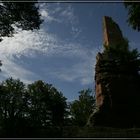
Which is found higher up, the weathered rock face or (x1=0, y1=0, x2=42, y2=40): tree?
(x1=0, y1=0, x2=42, y2=40): tree

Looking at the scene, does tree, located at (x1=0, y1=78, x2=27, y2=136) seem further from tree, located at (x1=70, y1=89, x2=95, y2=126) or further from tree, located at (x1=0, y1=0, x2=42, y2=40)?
tree, located at (x1=0, y1=0, x2=42, y2=40)

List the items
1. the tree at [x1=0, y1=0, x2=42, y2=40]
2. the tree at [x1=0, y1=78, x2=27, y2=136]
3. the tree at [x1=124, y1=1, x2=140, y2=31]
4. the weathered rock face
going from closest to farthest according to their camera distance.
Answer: the tree at [x1=124, y1=1, x2=140, y2=31], the tree at [x1=0, y1=0, x2=42, y2=40], the weathered rock face, the tree at [x1=0, y1=78, x2=27, y2=136]

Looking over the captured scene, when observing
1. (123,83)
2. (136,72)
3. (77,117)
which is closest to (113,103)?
(123,83)

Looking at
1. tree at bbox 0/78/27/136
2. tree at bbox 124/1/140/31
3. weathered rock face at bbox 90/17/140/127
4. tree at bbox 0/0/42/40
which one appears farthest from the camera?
tree at bbox 0/78/27/136

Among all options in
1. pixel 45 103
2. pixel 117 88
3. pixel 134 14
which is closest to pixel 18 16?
pixel 134 14

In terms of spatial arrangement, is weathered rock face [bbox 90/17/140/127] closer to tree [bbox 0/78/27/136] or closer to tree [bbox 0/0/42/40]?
tree [bbox 0/0/42/40]

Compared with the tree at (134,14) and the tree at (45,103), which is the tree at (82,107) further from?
the tree at (134,14)

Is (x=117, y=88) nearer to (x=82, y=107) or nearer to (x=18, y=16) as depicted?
(x=18, y=16)

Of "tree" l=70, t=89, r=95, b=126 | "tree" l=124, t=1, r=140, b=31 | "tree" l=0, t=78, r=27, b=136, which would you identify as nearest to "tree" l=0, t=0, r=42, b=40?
"tree" l=124, t=1, r=140, b=31

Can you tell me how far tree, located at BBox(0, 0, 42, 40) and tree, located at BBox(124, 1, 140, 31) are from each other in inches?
353

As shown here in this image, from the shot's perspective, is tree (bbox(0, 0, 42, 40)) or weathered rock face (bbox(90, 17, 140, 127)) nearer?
tree (bbox(0, 0, 42, 40))

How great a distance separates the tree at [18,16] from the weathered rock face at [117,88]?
11556 millimetres

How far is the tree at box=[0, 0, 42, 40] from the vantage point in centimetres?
2651

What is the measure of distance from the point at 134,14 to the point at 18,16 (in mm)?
10661
